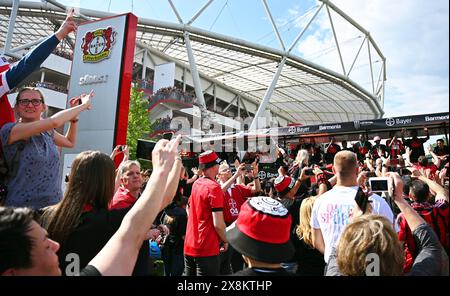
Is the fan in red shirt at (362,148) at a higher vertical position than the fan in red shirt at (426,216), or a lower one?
higher

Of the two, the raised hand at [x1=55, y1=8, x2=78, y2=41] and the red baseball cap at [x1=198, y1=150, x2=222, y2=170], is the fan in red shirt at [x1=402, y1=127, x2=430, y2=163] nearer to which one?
the red baseball cap at [x1=198, y1=150, x2=222, y2=170]

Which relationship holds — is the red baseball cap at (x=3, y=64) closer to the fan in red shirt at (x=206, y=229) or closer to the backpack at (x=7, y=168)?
the backpack at (x=7, y=168)

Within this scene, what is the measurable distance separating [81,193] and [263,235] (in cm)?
104

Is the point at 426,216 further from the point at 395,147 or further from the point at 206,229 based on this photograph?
the point at 395,147

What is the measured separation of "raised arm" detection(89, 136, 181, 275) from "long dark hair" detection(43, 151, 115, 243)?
1.92ft

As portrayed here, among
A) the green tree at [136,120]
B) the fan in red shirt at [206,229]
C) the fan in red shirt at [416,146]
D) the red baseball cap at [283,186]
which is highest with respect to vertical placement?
the green tree at [136,120]

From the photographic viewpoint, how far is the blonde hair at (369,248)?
1.59 m

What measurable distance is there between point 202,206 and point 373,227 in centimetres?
227

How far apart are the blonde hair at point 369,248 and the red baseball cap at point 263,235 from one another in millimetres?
313

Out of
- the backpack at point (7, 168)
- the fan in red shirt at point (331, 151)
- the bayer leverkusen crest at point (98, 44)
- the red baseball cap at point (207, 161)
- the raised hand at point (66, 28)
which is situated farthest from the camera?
the fan in red shirt at point (331, 151)

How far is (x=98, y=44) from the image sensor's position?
621cm

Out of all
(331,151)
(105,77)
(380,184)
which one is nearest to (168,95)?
(331,151)

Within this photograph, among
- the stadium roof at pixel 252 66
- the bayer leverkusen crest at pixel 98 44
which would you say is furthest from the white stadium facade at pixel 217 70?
the bayer leverkusen crest at pixel 98 44

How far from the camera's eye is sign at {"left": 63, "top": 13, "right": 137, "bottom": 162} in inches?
210
